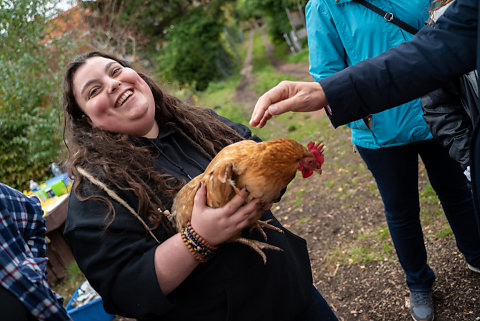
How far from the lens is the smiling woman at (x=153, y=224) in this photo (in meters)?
1.42

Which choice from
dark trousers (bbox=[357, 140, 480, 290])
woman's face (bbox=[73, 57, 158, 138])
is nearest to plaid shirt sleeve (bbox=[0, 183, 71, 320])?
woman's face (bbox=[73, 57, 158, 138])

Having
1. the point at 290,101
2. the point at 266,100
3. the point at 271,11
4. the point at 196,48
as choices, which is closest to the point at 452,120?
the point at 290,101

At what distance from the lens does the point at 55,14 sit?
7629 millimetres

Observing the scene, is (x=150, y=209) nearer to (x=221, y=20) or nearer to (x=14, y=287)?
(x=14, y=287)

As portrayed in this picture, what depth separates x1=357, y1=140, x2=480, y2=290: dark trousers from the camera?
90.4 inches

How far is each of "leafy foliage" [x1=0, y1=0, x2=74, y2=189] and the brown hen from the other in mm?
5625

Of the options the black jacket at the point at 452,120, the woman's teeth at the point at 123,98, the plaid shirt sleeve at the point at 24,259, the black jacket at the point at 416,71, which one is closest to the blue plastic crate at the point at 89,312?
the plaid shirt sleeve at the point at 24,259

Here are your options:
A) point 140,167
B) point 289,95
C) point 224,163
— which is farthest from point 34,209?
point 289,95

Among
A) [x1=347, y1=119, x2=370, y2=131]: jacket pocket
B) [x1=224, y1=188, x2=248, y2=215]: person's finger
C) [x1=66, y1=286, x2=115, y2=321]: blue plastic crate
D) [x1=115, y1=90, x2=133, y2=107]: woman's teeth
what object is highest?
[x1=115, y1=90, x2=133, y2=107]: woman's teeth

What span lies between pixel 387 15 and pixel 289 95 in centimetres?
100

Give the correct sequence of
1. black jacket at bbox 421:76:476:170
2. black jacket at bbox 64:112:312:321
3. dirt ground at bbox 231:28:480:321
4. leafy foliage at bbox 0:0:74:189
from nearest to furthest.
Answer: black jacket at bbox 64:112:312:321 → black jacket at bbox 421:76:476:170 → dirt ground at bbox 231:28:480:321 → leafy foliage at bbox 0:0:74:189

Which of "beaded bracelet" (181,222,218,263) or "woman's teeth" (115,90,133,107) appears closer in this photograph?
"beaded bracelet" (181,222,218,263)

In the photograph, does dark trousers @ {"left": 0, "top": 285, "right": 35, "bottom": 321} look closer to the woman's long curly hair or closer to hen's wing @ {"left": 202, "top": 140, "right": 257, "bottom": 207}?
the woman's long curly hair

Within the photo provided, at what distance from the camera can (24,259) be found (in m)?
1.60
